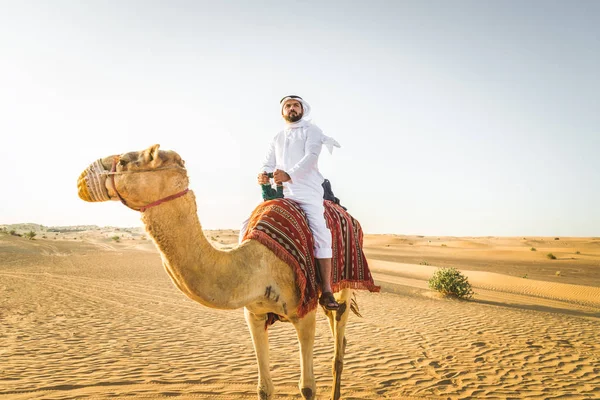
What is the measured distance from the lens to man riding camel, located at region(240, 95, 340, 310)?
12.9 feet

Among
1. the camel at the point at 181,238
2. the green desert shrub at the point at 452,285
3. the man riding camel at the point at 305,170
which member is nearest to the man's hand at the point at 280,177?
the man riding camel at the point at 305,170

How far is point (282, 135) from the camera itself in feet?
14.7

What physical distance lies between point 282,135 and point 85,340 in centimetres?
723

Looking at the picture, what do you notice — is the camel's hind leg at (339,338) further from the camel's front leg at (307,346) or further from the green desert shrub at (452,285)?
the green desert shrub at (452,285)

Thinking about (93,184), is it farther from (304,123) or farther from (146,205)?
(304,123)

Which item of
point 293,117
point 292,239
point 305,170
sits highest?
point 293,117

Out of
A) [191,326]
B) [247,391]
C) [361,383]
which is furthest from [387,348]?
[191,326]

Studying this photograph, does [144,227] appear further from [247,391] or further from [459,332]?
[459,332]

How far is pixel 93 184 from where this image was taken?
2414mm

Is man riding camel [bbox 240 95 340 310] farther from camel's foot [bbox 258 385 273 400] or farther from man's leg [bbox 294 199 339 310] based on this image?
camel's foot [bbox 258 385 273 400]

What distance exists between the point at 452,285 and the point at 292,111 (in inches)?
580

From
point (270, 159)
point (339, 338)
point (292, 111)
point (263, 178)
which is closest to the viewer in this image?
point (263, 178)

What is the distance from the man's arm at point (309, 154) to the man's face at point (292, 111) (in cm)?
27

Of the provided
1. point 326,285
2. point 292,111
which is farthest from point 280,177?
point 326,285
